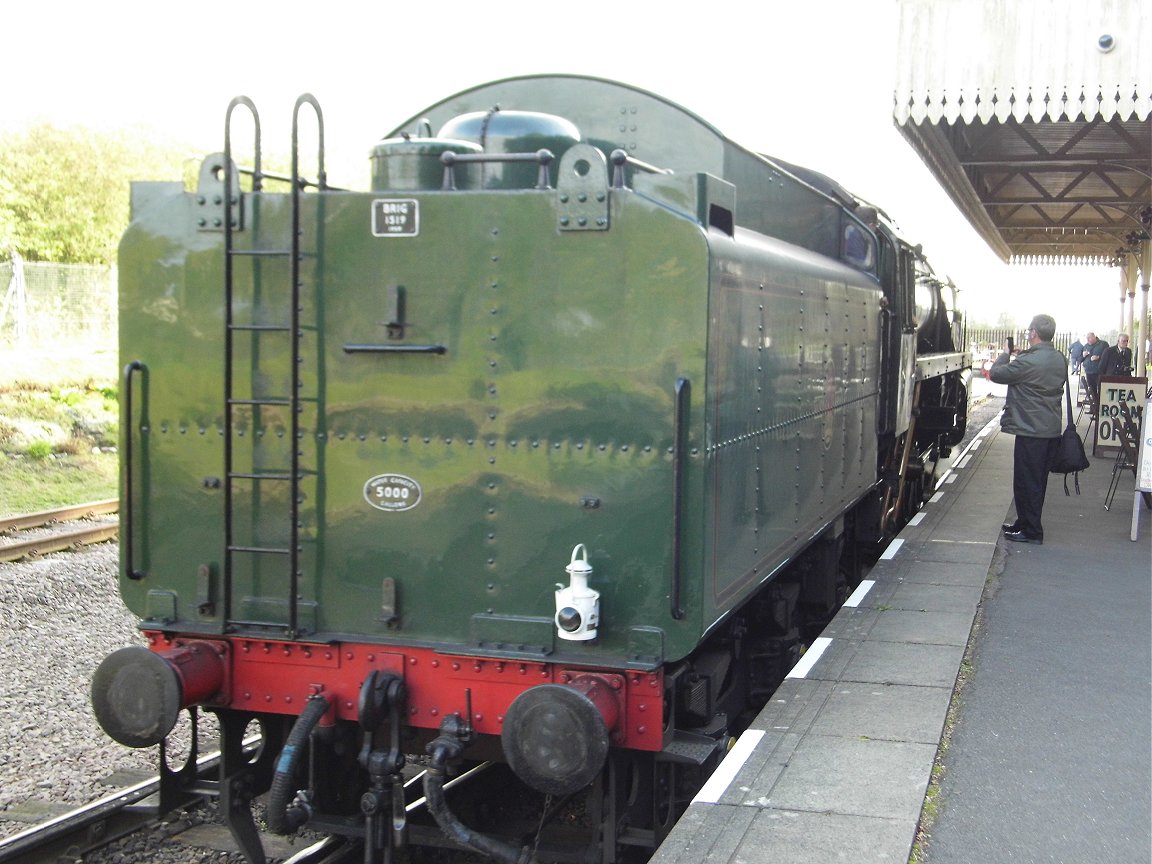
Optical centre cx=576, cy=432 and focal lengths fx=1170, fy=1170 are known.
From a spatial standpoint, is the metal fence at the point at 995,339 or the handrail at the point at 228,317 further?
the metal fence at the point at 995,339

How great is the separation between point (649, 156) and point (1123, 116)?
541 centimetres

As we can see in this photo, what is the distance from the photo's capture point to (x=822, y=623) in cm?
788

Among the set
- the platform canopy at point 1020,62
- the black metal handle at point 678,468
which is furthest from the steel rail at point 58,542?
the platform canopy at point 1020,62

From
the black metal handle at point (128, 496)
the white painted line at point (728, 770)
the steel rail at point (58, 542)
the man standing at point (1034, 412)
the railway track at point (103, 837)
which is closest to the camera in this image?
the white painted line at point (728, 770)

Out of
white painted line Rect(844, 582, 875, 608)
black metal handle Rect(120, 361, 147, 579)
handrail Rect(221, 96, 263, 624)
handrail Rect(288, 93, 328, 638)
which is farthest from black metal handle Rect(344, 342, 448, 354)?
white painted line Rect(844, 582, 875, 608)

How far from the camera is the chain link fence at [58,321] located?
19875 millimetres

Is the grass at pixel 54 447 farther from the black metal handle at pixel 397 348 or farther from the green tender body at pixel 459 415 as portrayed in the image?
the black metal handle at pixel 397 348

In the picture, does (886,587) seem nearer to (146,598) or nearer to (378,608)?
(378,608)

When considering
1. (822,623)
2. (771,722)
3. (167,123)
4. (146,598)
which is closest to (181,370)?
(146,598)

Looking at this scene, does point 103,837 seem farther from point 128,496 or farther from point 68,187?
point 68,187

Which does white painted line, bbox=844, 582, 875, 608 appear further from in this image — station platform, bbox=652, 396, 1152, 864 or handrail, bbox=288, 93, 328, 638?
handrail, bbox=288, 93, 328, 638

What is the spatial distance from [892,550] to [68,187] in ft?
83.8

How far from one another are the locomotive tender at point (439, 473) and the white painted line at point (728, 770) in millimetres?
110

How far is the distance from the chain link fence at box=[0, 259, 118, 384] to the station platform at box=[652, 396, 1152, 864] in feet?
52.1
